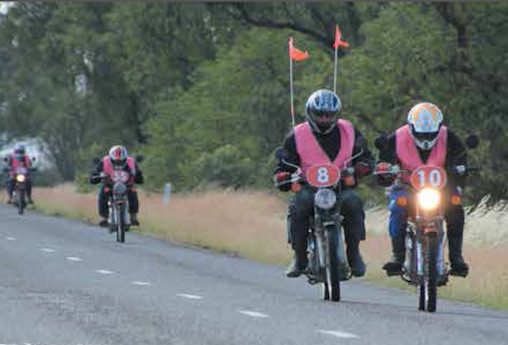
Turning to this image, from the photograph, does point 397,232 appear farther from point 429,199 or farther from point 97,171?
point 97,171

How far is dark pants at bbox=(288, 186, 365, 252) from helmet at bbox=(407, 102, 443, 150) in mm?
1117

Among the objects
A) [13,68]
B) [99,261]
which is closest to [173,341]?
[99,261]

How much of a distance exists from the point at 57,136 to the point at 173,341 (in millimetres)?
83473

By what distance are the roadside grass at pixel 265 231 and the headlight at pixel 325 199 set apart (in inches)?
80.8

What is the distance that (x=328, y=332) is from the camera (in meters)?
13.1

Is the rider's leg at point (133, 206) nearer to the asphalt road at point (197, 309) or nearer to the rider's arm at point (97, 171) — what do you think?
the rider's arm at point (97, 171)

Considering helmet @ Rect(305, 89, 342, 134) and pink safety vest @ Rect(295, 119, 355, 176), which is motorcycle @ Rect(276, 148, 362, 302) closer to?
pink safety vest @ Rect(295, 119, 355, 176)

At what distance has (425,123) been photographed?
15930mm

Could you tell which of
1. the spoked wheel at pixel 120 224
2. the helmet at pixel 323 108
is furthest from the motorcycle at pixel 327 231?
the spoked wheel at pixel 120 224

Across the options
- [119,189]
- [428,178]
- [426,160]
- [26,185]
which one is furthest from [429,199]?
[26,185]

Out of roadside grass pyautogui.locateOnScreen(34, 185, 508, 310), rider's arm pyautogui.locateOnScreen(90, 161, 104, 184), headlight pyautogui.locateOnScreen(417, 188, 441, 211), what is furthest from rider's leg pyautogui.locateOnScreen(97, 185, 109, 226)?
headlight pyautogui.locateOnScreen(417, 188, 441, 211)

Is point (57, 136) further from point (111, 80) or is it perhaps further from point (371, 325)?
point (371, 325)

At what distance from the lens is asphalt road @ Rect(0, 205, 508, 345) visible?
12.8 meters

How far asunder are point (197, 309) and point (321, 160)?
7.36 ft
